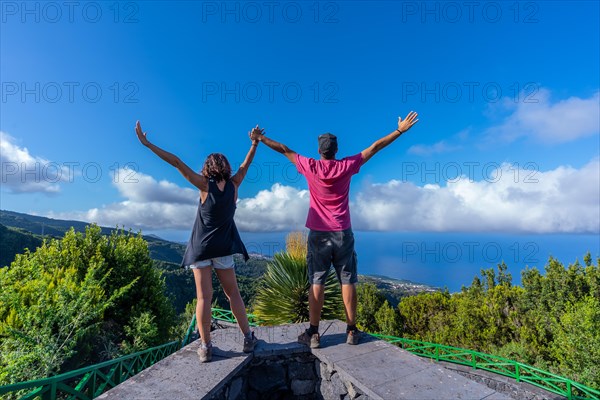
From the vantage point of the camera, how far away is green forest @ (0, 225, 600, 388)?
3.65 meters

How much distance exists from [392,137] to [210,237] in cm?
208

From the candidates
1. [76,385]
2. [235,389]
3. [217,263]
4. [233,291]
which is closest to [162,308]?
[76,385]

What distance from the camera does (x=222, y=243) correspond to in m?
2.73

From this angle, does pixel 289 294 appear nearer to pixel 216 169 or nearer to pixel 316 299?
pixel 316 299

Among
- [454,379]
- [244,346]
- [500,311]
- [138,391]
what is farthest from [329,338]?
[500,311]

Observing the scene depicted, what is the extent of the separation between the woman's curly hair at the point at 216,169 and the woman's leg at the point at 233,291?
2.87 feet

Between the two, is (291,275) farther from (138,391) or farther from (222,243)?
(138,391)

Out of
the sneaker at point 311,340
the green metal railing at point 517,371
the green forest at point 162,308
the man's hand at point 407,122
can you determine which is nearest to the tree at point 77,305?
the green forest at point 162,308

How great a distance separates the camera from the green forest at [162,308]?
3.65 metres

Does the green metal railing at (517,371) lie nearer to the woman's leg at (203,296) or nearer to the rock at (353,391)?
the rock at (353,391)

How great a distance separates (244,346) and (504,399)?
2200mm

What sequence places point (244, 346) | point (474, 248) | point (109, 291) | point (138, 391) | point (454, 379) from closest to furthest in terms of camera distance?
point (138, 391), point (454, 379), point (244, 346), point (109, 291), point (474, 248)

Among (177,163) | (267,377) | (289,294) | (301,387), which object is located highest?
(177,163)

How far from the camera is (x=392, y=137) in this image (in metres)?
3.12
